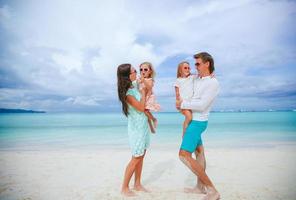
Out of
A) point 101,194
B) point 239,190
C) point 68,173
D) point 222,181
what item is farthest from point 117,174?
point 239,190

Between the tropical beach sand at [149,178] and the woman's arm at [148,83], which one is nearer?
the woman's arm at [148,83]

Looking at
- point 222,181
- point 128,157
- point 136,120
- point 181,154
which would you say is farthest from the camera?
point 128,157

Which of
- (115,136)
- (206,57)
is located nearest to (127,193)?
(206,57)

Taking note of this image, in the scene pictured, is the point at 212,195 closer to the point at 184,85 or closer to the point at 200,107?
the point at 200,107

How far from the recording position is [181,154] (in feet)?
11.5

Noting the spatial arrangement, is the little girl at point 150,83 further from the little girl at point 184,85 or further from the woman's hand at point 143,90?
the little girl at point 184,85

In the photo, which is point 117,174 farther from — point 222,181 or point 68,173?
point 222,181

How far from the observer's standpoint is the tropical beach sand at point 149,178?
4.04 meters

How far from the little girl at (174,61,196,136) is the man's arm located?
0.11 m

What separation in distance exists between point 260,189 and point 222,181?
2.08ft

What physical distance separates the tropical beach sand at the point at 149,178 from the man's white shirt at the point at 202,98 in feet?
3.57

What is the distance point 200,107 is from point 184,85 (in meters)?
0.36

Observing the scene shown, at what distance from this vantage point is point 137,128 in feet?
12.3

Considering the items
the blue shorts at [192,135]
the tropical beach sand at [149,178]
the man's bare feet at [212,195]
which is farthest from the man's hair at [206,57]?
the tropical beach sand at [149,178]
